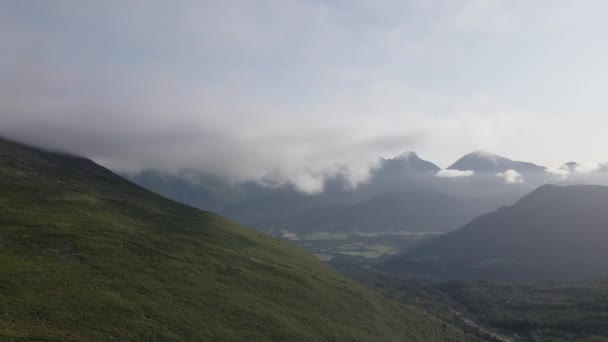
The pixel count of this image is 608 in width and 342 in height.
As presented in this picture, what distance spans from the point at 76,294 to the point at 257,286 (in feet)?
164

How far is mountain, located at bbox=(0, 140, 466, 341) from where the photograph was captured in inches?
2509

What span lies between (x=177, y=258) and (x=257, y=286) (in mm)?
23356

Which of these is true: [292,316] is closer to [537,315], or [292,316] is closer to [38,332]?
[38,332]

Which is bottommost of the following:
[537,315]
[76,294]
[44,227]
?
[537,315]

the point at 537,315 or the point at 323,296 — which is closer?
the point at 323,296

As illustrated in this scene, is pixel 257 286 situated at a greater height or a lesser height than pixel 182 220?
lesser

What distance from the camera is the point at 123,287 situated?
77875 mm

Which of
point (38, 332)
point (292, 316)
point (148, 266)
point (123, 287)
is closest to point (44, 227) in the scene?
Answer: point (148, 266)

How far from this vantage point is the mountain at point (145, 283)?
209ft

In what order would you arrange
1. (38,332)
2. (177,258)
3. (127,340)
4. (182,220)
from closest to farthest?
(38,332) < (127,340) < (177,258) < (182,220)

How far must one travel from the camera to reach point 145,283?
83.5m

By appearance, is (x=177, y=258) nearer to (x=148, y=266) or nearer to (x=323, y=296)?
(x=148, y=266)

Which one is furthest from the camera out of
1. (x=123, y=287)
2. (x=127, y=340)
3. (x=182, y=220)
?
(x=182, y=220)

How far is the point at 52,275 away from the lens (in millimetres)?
73000
